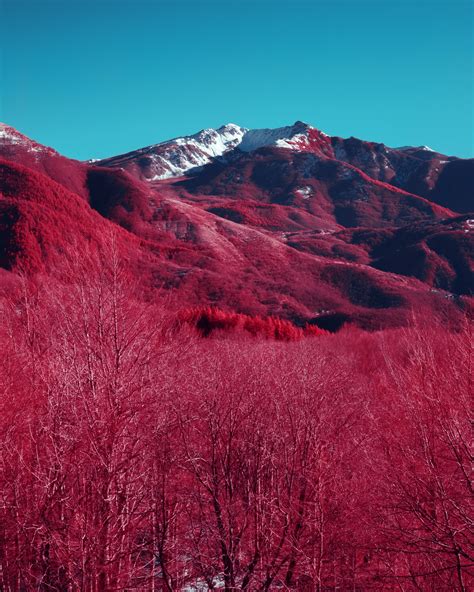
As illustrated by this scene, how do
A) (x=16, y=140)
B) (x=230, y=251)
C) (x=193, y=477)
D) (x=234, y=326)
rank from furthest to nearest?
(x=16, y=140), (x=230, y=251), (x=234, y=326), (x=193, y=477)

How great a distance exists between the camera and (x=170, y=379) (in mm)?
16125

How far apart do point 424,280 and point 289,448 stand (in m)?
118

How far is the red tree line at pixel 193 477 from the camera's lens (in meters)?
9.27

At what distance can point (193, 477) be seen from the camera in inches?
537

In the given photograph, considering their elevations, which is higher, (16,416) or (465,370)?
(465,370)

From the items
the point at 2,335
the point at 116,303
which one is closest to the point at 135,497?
the point at 116,303

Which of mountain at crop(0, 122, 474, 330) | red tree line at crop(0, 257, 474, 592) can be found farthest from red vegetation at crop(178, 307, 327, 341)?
red tree line at crop(0, 257, 474, 592)

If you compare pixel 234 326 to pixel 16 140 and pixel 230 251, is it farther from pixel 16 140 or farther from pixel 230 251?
pixel 16 140

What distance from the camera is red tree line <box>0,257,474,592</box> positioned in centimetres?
927

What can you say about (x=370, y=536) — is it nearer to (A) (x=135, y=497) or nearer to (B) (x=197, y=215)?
(A) (x=135, y=497)

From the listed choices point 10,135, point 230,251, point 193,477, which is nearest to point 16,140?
point 10,135

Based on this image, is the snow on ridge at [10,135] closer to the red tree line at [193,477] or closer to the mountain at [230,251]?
the mountain at [230,251]

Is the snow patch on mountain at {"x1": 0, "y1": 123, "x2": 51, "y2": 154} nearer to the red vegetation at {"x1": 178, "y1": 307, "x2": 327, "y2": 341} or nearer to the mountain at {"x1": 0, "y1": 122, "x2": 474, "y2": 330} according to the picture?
the mountain at {"x1": 0, "y1": 122, "x2": 474, "y2": 330}

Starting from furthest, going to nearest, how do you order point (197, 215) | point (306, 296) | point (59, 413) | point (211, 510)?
1. point (197, 215)
2. point (306, 296)
3. point (211, 510)
4. point (59, 413)
